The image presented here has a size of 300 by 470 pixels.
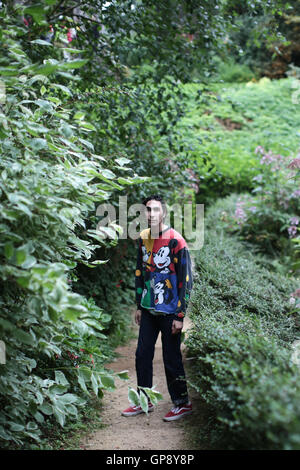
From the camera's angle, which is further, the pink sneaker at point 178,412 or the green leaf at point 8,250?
the pink sneaker at point 178,412

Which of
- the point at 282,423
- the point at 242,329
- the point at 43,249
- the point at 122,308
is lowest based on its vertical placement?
the point at 122,308

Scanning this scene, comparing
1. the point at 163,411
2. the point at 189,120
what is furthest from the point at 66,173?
the point at 189,120

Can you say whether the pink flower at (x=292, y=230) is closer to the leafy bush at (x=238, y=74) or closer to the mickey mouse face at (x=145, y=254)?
the mickey mouse face at (x=145, y=254)

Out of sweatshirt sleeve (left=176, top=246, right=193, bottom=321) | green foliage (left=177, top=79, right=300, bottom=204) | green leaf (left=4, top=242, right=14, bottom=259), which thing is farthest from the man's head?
Answer: green foliage (left=177, top=79, right=300, bottom=204)

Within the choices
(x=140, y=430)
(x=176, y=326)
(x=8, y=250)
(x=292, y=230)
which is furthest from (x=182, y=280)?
(x=292, y=230)

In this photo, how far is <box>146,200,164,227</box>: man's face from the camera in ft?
12.3

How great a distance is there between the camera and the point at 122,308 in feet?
22.0

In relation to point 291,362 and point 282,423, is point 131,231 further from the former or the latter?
point 282,423

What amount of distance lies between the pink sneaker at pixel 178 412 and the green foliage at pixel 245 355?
0.38m

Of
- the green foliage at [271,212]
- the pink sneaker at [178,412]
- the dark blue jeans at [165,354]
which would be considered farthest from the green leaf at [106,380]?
the green foliage at [271,212]

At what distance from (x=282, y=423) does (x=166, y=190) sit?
4.38m

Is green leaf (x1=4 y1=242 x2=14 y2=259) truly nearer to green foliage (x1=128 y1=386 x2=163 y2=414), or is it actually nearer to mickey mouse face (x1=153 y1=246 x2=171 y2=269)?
green foliage (x1=128 y1=386 x2=163 y2=414)

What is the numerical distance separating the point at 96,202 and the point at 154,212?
186 centimetres

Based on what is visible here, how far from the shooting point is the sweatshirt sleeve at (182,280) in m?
3.68
